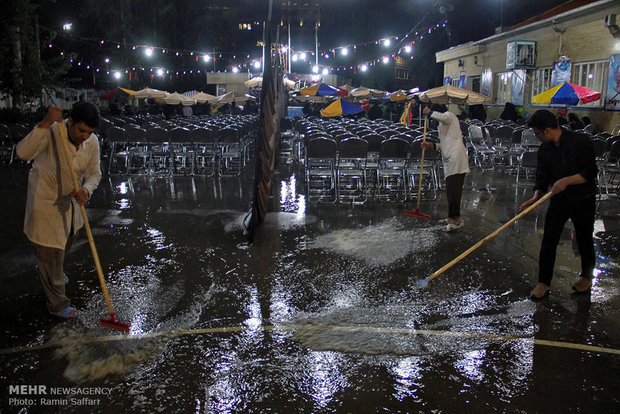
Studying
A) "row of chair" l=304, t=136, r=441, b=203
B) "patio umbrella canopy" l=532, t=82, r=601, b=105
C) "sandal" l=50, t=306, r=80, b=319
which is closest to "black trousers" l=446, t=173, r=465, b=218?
"row of chair" l=304, t=136, r=441, b=203

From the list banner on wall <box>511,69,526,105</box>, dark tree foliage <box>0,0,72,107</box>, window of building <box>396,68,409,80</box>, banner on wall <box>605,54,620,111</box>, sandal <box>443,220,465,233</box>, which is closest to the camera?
sandal <box>443,220,465,233</box>

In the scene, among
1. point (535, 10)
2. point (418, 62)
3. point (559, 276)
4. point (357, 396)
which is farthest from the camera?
point (418, 62)

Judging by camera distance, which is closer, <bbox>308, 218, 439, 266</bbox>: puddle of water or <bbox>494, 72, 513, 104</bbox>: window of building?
<bbox>308, 218, 439, 266</bbox>: puddle of water

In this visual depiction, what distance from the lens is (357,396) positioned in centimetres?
322

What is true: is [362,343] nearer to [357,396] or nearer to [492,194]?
[357,396]

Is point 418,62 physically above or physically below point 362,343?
above

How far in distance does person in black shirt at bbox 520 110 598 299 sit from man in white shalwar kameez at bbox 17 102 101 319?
13.9 ft

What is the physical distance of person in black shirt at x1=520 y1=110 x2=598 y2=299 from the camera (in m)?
4.56

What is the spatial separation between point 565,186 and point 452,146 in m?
3.06

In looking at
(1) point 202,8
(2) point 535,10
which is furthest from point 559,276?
(1) point 202,8

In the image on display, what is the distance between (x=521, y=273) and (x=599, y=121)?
1314 centimetres

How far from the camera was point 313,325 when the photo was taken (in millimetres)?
4250

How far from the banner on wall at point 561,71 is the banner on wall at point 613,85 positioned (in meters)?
2.71

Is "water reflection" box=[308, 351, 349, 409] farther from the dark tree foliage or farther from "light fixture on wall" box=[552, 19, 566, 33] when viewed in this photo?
"light fixture on wall" box=[552, 19, 566, 33]
